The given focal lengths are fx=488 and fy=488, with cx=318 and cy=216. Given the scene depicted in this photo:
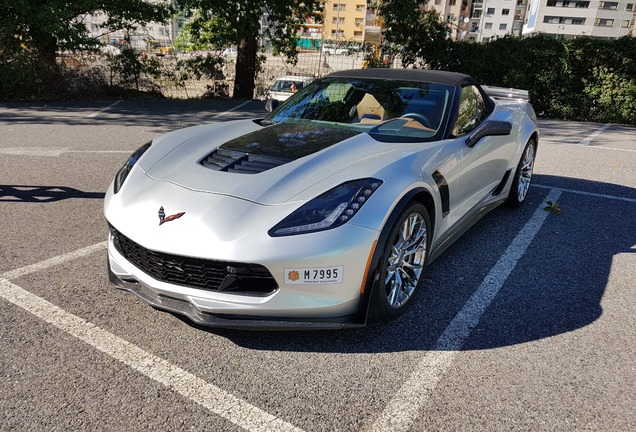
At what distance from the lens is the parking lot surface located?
2.07m

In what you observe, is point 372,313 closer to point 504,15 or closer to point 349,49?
point 349,49

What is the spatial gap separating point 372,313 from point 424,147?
116 cm

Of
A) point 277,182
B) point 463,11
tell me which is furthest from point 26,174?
point 463,11

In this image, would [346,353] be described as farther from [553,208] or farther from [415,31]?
[415,31]

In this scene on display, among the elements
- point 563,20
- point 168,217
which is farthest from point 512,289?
point 563,20

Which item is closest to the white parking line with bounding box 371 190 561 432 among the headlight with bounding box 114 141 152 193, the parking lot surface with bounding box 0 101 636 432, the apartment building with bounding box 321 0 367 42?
the parking lot surface with bounding box 0 101 636 432

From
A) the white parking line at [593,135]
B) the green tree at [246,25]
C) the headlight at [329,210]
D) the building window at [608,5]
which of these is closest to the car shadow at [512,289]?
the headlight at [329,210]

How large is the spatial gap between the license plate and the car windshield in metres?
1.22

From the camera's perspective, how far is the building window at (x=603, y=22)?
83.8 metres

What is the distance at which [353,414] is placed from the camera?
2.09 metres

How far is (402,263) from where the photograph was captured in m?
2.79

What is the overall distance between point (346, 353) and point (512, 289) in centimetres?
142

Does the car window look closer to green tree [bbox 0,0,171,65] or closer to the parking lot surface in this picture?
the parking lot surface

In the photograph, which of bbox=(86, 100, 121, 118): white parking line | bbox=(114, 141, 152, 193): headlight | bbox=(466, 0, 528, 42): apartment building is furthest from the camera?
bbox=(466, 0, 528, 42): apartment building
